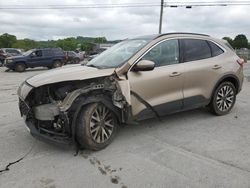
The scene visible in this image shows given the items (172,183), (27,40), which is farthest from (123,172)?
(27,40)

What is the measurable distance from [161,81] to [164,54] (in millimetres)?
524

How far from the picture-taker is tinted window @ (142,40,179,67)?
5.06 meters

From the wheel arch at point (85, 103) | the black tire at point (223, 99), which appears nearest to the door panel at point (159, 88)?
the wheel arch at point (85, 103)

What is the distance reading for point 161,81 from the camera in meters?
5.04

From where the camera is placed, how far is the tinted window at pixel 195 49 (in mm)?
5555

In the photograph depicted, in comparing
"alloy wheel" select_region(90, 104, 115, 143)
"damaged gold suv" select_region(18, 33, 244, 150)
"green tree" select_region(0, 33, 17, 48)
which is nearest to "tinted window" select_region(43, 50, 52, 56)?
"damaged gold suv" select_region(18, 33, 244, 150)

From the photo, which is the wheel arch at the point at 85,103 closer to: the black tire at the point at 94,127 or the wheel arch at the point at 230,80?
the black tire at the point at 94,127

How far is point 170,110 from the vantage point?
534 centimetres

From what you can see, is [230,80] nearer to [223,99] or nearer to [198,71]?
[223,99]

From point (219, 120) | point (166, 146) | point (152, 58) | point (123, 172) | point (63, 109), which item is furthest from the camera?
point (219, 120)

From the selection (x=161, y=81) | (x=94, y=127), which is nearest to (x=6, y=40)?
(x=161, y=81)

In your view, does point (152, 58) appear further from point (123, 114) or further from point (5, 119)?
point (5, 119)

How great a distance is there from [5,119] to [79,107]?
284cm

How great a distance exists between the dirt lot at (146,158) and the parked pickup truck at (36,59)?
614 inches
